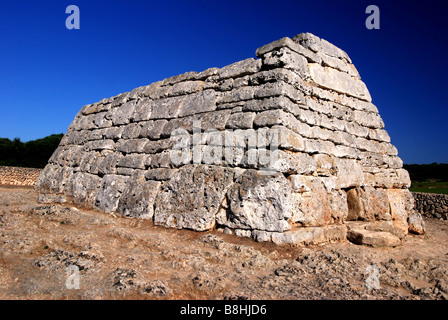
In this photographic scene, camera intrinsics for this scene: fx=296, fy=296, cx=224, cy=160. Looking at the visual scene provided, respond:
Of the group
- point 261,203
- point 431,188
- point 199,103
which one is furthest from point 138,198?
point 431,188

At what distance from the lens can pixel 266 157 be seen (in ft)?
14.7

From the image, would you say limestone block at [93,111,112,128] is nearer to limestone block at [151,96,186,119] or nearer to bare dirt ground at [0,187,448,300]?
limestone block at [151,96,186,119]

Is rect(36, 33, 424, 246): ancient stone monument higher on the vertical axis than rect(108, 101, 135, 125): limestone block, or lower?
lower

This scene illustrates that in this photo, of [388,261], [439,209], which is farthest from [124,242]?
[439,209]

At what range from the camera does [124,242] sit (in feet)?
14.1

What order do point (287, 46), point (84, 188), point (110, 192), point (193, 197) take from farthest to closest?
point (84, 188), point (110, 192), point (287, 46), point (193, 197)

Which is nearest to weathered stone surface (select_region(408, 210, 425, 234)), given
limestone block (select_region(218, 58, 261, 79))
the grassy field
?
limestone block (select_region(218, 58, 261, 79))

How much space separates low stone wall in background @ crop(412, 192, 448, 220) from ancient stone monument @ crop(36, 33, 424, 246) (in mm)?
4683

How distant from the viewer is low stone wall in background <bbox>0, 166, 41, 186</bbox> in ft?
51.6

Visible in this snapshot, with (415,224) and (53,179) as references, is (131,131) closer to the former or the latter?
(53,179)

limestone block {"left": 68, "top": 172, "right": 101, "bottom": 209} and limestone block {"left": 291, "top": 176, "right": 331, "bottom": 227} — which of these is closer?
limestone block {"left": 291, "top": 176, "right": 331, "bottom": 227}

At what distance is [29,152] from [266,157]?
81.1ft

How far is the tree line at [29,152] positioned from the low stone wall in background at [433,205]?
78.5ft
